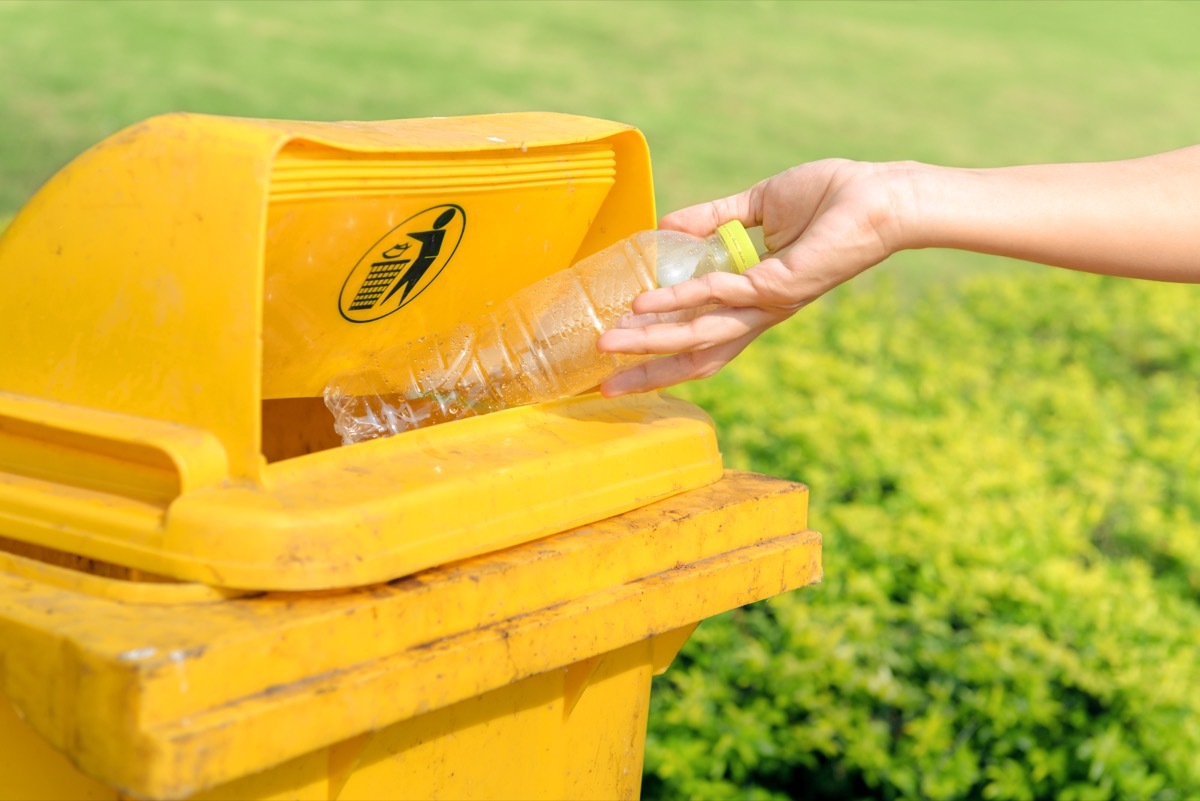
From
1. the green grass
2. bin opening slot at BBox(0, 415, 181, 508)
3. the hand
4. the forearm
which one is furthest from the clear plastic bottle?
the green grass

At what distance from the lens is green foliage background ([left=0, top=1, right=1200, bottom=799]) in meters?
2.98

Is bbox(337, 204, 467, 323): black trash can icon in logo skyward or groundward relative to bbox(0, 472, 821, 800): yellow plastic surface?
skyward

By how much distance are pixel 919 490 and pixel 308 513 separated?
228 centimetres

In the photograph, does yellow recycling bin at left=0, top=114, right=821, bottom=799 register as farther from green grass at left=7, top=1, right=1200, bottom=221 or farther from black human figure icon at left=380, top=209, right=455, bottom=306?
green grass at left=7, top=1, right=1200, bottom=221

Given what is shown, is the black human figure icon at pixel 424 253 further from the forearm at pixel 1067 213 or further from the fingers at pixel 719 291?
the forearm at pixel 1067 213

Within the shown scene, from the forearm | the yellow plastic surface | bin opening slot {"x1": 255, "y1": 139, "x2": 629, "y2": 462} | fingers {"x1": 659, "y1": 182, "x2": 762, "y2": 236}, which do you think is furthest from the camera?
fingers {"x1": 659, "y1": 182, "x2": 762, "y2": 236}

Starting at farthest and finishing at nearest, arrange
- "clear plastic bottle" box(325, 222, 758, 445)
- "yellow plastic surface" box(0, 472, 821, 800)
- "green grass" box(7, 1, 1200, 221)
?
"green grass" box(7, 1, 1200, 221)
"clear plastic bottle" box(325, 222, 758, 445)
"yellow plastic surface" box(0, 472, 821, 800)

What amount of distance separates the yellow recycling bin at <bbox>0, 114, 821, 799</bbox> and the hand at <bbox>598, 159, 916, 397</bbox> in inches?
3.8

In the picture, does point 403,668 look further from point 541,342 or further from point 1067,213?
point 1067,213

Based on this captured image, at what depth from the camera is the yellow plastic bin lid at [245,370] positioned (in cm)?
153

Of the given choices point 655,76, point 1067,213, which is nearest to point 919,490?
point 1067,213

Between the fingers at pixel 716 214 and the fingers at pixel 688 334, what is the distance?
31cm

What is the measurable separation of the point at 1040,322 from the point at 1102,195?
3874mm

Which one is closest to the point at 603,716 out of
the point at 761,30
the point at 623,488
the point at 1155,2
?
the point at 623,488
